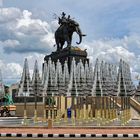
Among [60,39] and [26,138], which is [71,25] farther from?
[26,138]

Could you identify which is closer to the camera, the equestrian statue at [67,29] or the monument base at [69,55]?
the monument base at [69,55]

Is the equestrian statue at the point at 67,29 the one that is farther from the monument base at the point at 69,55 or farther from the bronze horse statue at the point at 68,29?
the monument base at the point at 69,55

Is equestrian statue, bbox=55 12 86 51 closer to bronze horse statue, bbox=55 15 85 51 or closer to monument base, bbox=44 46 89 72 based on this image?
bronze horse statue, bbox=55 15 85 51

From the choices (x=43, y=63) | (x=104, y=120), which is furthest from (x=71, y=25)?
(x=104, y=120)

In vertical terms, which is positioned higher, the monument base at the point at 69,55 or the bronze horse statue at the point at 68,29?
the bronze horse statue at the point at 68,29

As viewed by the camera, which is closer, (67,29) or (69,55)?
(69,55)

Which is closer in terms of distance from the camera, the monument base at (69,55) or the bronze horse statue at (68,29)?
the monument base at (69,55)

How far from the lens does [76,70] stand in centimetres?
4606

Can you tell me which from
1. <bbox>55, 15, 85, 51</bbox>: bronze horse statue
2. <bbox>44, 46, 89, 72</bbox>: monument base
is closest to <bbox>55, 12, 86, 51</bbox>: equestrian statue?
<bbox>55, 15, 85, 51</bbox>: bronze horse statue

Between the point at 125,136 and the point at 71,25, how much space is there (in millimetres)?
42649

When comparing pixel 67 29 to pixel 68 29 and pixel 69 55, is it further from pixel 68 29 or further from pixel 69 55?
pixel 69 55

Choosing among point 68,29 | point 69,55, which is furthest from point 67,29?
point 69,55

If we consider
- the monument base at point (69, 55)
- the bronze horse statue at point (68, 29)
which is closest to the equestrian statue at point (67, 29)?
the bronze horse statue at point (68, 29)

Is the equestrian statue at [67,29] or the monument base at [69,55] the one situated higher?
the equestrian statue at [67,29]
